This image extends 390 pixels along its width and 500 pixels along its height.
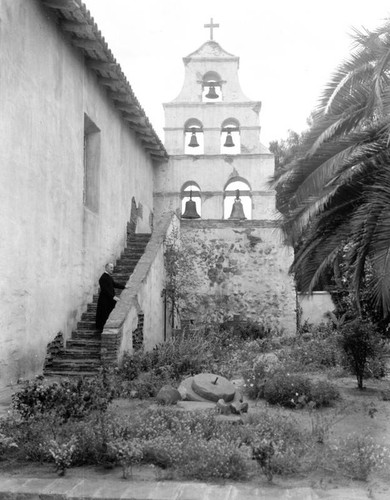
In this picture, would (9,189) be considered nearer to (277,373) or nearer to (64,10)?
(64,10)

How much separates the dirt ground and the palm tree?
1.34m

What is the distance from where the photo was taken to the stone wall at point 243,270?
16312 mm

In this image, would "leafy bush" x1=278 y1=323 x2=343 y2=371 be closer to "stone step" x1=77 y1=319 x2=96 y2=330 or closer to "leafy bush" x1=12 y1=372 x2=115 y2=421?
"stone step" x1=77 y1=319 x2=96 y2=330

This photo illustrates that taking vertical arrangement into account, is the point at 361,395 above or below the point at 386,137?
below

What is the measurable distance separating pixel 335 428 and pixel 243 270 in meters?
10.00

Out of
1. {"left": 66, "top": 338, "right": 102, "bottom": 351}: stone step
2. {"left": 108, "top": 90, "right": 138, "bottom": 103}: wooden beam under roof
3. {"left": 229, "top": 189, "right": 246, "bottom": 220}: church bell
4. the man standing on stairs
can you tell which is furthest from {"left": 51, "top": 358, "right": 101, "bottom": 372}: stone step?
{"left": 229, "top": 189, "right": 246, "bottom": 220}: church bell

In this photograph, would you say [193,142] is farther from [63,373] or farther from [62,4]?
[63,373]

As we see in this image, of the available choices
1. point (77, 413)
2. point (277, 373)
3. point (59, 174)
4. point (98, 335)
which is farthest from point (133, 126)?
point (77, 413)

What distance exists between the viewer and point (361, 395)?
861 cm

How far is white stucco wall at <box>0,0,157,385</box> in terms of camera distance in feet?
27.6

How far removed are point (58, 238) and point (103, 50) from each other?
12.2 feet

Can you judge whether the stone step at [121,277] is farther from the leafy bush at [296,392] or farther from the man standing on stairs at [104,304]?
the leafy bush at [296,392]

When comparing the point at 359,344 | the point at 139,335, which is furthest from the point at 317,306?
the point at 359,344

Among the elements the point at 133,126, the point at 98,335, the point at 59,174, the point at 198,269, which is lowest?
the point at 98,335
